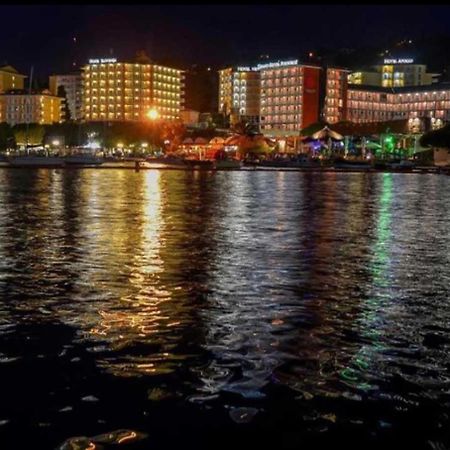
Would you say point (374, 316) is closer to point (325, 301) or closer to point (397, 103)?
point (325, 301)

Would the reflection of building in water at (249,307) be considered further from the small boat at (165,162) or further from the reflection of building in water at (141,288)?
the small boat at (165,162)

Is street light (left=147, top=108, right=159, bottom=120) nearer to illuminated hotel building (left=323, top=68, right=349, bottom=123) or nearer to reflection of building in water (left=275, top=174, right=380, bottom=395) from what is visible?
illuminated hotel building (left=323, top=68, right=349, bottom=123)

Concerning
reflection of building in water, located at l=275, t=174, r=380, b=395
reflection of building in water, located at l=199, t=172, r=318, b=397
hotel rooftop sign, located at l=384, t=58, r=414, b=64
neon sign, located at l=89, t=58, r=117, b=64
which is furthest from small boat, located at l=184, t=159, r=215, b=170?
hotel rooftop sign, located at l=384, t=58, r=414, b=64

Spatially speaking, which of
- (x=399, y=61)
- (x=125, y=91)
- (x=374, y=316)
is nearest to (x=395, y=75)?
(x=399, y=61)

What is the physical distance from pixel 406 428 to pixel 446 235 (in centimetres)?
1308

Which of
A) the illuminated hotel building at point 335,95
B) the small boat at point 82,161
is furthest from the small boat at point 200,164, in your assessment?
the illuminated hotel building at point 335,95

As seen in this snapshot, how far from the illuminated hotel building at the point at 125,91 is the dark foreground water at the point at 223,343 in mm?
161972

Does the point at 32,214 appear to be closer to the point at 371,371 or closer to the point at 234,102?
the point at 371,371

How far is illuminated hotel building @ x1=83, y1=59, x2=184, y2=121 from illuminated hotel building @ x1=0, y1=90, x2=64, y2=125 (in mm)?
9214

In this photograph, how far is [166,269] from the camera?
12164 millimetres

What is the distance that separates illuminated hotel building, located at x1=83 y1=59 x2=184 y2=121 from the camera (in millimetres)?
176000

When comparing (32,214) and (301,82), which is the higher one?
(301,82)

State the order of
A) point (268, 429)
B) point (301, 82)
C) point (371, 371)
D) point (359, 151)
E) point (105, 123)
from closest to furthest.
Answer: point (268, 429), point (371, 371), point (359, 151), point (301, 82), point (105, 123)

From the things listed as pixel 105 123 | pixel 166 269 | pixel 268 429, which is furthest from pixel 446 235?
pixel 105 123
